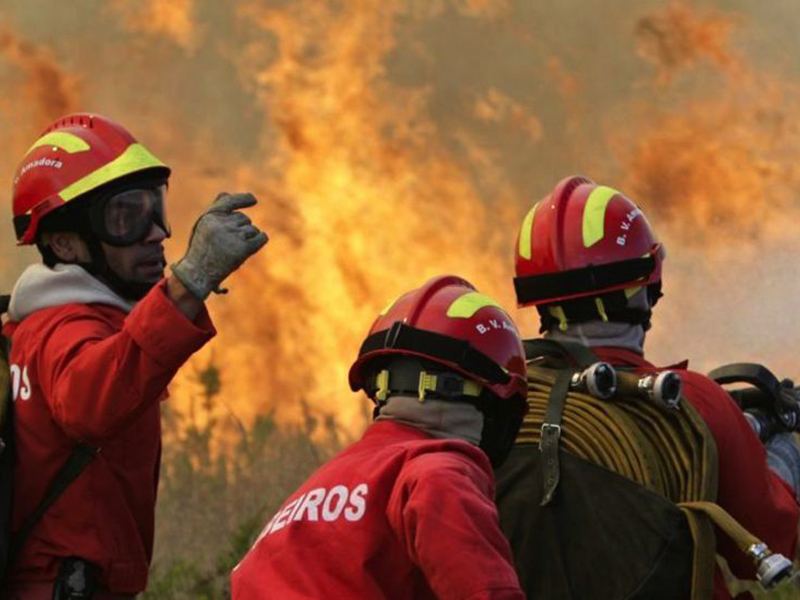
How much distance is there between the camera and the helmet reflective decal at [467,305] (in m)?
4.56

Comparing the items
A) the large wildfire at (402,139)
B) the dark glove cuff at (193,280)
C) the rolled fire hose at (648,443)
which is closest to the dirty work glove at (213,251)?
the dark glove cuff at (193,280)

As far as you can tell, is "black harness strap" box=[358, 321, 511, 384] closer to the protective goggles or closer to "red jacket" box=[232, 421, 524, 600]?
"red jacket" box=[232, 421, 524, 600]

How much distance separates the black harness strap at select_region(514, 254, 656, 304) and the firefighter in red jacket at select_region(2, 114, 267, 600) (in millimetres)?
871

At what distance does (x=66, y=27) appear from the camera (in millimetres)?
12398

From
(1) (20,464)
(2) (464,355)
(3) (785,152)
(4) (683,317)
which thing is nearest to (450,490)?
(2) (464,355)

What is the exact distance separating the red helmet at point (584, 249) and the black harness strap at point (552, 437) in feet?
1.02

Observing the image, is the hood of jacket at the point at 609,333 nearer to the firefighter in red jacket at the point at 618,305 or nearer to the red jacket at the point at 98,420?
the firefighter in red jacket at the point at 618,305

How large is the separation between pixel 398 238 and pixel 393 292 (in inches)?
13.2

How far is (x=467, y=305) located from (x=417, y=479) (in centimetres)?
71

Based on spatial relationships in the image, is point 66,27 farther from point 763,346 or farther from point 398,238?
point 763,346

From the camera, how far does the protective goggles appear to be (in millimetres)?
5535

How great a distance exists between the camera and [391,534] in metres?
4.06

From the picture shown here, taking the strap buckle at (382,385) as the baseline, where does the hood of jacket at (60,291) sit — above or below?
above

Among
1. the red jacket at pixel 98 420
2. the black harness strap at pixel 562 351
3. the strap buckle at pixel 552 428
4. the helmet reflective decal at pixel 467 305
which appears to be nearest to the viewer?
the helmet reflective decal at pixel 467 305
